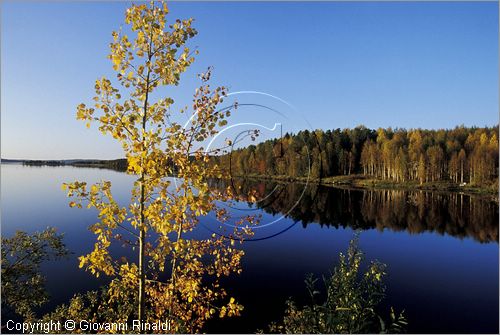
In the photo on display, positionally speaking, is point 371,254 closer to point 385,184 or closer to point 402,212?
point 402,212

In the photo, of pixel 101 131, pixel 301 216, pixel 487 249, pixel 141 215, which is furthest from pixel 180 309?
pixel 301 216

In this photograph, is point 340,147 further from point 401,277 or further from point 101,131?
point 101,131

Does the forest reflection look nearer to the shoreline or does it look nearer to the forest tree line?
the shoreline

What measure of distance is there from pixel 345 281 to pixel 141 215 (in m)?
5.15

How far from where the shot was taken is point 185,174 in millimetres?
5066

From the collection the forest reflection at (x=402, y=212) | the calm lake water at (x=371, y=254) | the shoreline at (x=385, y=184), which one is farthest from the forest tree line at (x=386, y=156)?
the calm lake water at (x=371, y=254)

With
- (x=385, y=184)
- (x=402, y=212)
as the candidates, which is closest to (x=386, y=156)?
(x=385, y=184)

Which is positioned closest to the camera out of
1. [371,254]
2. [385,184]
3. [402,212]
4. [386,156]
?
[371,254]

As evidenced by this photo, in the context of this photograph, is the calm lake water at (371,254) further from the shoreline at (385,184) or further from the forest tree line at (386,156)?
the forest tree line at (386,156)

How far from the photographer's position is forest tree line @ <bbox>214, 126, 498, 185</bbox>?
81.8 m

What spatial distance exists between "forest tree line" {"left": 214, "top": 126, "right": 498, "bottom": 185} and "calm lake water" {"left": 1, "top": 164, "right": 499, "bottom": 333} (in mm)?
26910

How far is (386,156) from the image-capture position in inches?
3615

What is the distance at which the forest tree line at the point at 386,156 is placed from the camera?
8175 centimetres

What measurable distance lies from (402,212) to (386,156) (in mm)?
44127
